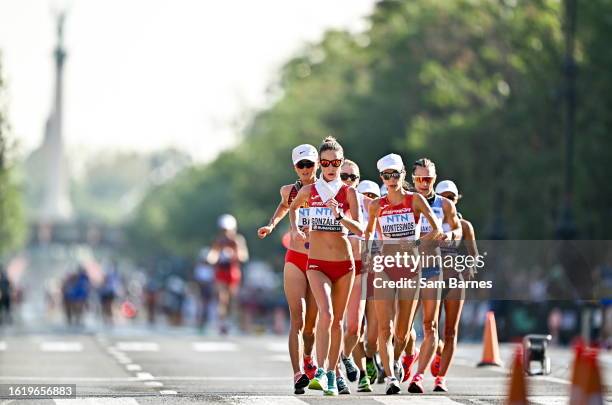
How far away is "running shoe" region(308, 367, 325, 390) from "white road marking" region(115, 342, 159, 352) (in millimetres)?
12586

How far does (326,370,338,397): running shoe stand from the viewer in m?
16.3

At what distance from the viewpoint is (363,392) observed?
56.1ft

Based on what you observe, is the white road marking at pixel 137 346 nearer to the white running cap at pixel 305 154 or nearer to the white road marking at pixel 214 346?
the white road marking at pixel 214 346

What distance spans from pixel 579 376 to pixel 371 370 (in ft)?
21.9

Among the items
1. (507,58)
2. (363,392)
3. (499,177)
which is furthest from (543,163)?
(363,392)

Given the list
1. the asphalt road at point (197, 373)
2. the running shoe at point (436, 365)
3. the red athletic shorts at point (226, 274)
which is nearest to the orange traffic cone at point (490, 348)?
the asphalt road at point (197, 373)

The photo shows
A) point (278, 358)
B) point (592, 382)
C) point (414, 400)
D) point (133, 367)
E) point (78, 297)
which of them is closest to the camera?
point (592, 382)

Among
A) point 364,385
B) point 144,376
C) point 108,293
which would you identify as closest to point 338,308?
point 364,385

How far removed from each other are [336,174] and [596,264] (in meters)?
22.8

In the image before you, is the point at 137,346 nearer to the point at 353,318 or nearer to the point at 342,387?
the point at 353,318

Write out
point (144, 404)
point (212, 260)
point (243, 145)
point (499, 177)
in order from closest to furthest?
point (144, 404), point (212, 260), point (499, 177), point (243, 145)

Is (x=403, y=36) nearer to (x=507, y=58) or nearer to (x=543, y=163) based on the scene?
(x=507, y=58)

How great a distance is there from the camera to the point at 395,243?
17.1m

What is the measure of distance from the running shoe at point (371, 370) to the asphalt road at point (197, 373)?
33 centimetres
